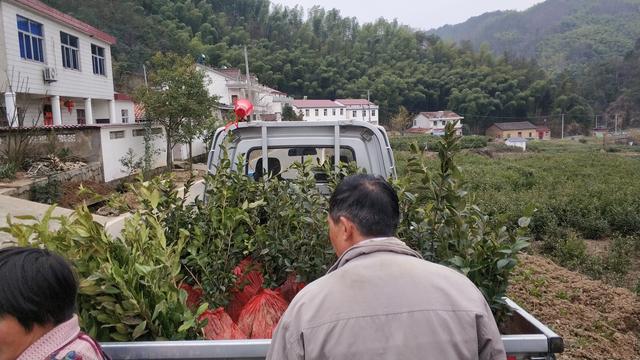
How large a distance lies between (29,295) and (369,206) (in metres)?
1.07

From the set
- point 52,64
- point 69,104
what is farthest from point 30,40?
point 69,104

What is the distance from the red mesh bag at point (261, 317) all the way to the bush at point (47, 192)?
34.3 feet

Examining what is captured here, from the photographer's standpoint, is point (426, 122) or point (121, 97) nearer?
point (121, 97)

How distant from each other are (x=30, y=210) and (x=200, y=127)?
42.8ft

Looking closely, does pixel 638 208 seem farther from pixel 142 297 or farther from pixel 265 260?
pixel 142 297

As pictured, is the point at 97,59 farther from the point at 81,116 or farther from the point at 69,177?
the point at 69,177

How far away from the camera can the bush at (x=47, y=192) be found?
11.1 meters

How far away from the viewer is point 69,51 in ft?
62.0

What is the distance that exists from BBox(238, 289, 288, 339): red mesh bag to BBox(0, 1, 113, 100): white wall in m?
16.4

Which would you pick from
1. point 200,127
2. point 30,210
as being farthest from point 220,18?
point 30,210

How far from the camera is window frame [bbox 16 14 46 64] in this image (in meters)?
16.0

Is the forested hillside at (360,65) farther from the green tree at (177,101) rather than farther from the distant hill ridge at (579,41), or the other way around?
the green tree at (177,101)

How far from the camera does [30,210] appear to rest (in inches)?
379

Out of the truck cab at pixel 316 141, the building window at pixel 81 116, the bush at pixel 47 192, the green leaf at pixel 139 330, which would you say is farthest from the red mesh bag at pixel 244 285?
the building window at pixel 81 116
